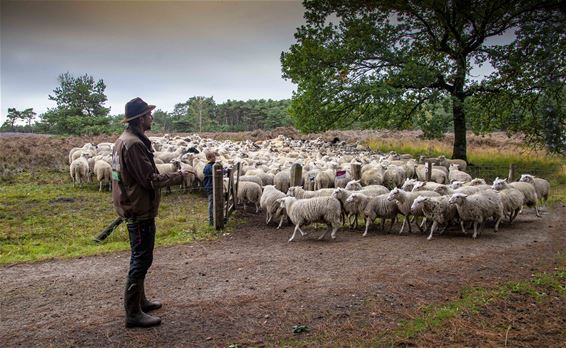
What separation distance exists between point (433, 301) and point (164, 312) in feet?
12.1

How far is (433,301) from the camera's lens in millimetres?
5957

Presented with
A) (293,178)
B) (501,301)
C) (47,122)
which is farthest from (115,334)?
(47,122)

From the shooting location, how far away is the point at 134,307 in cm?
526

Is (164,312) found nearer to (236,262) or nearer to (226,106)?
(236,262)

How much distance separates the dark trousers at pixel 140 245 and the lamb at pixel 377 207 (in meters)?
6.53

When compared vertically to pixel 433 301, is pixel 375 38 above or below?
above

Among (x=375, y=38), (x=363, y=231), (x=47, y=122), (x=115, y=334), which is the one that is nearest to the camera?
(x=115, y=334)

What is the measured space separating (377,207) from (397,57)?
12.9 meters

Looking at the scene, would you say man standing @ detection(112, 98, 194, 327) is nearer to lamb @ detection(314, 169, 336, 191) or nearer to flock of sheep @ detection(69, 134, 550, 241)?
flock of sheep @ detection(69, 134, 550, 241)

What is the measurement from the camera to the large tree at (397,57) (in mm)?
20938

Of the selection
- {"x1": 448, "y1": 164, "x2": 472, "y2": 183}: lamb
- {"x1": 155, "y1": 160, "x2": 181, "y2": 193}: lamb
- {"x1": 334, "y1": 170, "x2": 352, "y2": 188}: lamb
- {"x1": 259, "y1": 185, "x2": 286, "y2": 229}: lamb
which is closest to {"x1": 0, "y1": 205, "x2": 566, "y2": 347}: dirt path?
{"x1": 259, "y1": 185, "x2": 286, "y2": 229}: lamb

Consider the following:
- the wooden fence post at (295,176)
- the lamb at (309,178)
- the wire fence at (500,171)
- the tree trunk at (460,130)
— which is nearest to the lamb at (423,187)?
the wooden fence post at (295,176)

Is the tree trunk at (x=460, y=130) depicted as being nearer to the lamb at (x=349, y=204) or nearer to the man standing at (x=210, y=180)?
the lamb at (x=349, y=204)

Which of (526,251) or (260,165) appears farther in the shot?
(260,165)
